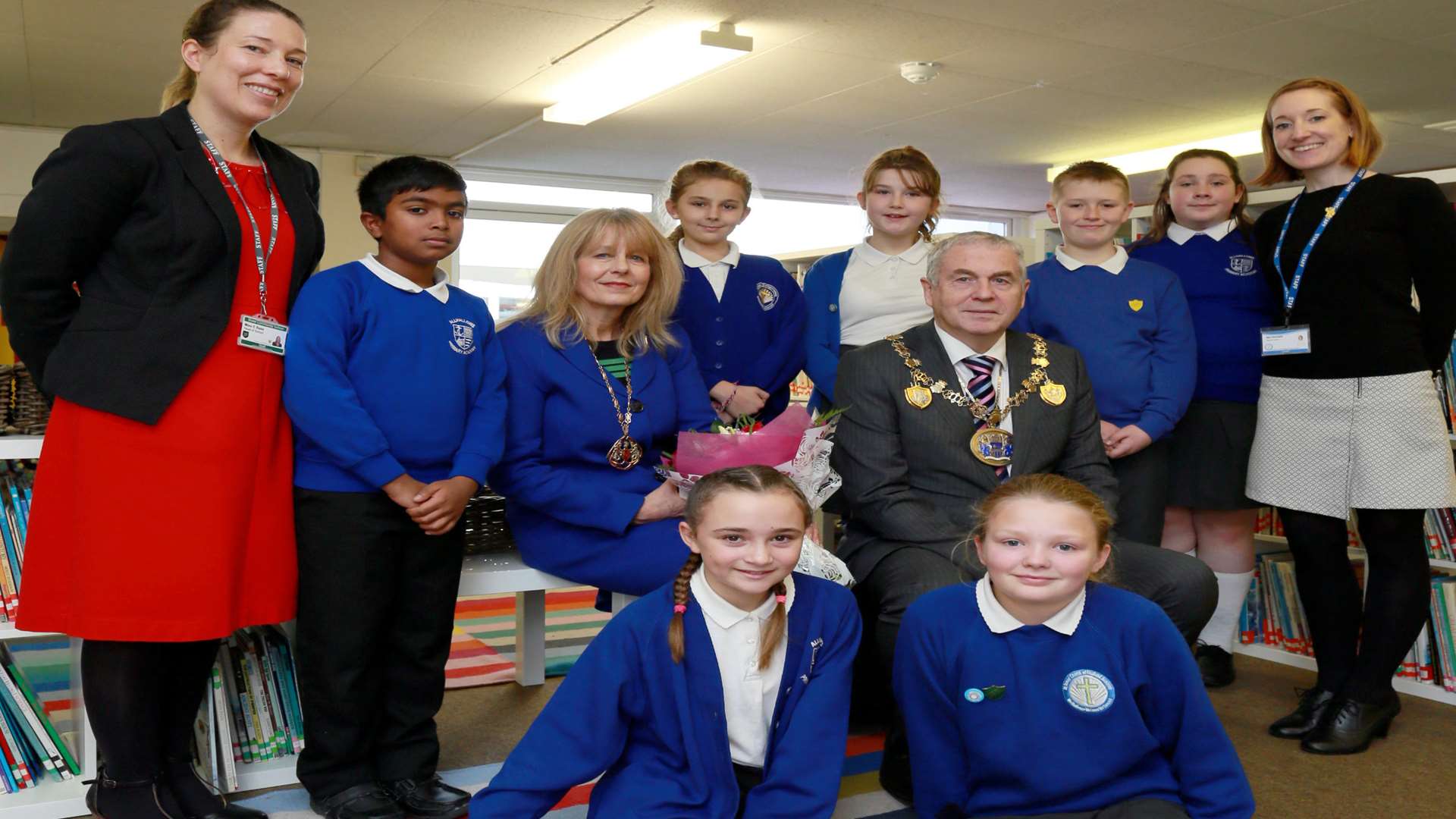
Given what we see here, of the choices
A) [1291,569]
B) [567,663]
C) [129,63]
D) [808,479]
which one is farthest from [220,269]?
[129,63]

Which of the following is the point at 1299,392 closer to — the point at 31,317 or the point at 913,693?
the point at 913,693

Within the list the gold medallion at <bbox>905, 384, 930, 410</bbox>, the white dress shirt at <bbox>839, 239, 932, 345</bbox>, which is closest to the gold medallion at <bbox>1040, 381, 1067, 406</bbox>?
the gold medallion at <bbox>905, 384, 930, 410</bbox>

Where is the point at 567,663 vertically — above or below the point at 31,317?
below

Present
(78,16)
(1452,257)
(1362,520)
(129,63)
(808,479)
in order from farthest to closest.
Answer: (129,63) → (78,16) → (1362,520) → (1452,257) → (808,479)

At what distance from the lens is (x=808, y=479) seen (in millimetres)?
2387

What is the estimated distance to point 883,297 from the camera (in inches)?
122

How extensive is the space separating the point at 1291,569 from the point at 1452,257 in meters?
1.35

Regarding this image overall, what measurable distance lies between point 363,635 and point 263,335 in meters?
0.61

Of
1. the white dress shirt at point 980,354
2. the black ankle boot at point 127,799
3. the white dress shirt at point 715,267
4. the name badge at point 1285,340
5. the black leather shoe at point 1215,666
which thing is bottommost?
the black leather shoe at point 1215,666

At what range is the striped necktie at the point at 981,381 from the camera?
2.62 metres

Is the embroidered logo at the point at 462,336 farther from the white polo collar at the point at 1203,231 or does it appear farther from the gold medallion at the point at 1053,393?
the white polo collar at the point at 1203,231

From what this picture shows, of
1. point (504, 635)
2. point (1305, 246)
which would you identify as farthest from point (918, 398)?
point (504, 635)

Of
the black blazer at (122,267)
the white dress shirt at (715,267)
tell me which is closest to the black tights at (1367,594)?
the white dress shirt at (715,267)

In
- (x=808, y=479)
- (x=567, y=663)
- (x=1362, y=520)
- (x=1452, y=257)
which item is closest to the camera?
(x=808, y=479)
